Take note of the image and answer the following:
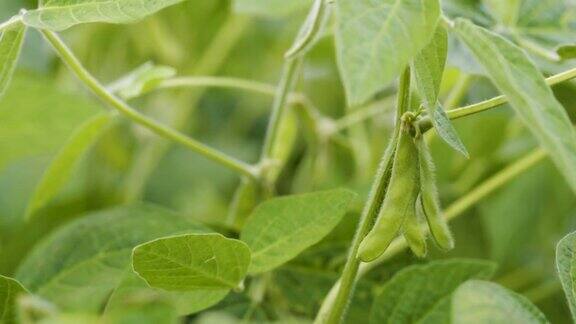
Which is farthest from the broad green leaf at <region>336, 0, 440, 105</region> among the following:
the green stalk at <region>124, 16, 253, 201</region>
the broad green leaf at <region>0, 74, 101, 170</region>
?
the green stalk at <region>124, 16, 253, 201</region>

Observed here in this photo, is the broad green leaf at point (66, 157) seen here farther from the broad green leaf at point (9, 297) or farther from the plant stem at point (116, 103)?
the broad green leaf at point (9, 297)

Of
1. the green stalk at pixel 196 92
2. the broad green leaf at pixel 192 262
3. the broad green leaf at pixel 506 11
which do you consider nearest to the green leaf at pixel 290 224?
the broad green leaf at pixel 192 262

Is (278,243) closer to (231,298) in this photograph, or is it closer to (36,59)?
(231,298)

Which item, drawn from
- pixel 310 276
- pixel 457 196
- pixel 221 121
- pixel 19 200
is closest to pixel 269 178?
pixel 310 276

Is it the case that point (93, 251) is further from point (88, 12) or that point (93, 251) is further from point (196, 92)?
point (196, 92)

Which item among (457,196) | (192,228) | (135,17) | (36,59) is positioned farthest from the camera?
(36,59)

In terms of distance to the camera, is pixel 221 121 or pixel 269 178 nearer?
pixel 269 178

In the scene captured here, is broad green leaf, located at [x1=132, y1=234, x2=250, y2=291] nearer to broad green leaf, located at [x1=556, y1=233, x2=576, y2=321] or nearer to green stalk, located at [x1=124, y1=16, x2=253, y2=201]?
broad green leaf, located at [x1=556, y1=233, x2=576, y2=321]

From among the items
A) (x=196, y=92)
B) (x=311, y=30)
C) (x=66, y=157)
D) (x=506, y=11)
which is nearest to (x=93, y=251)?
(x=66, y=157)
